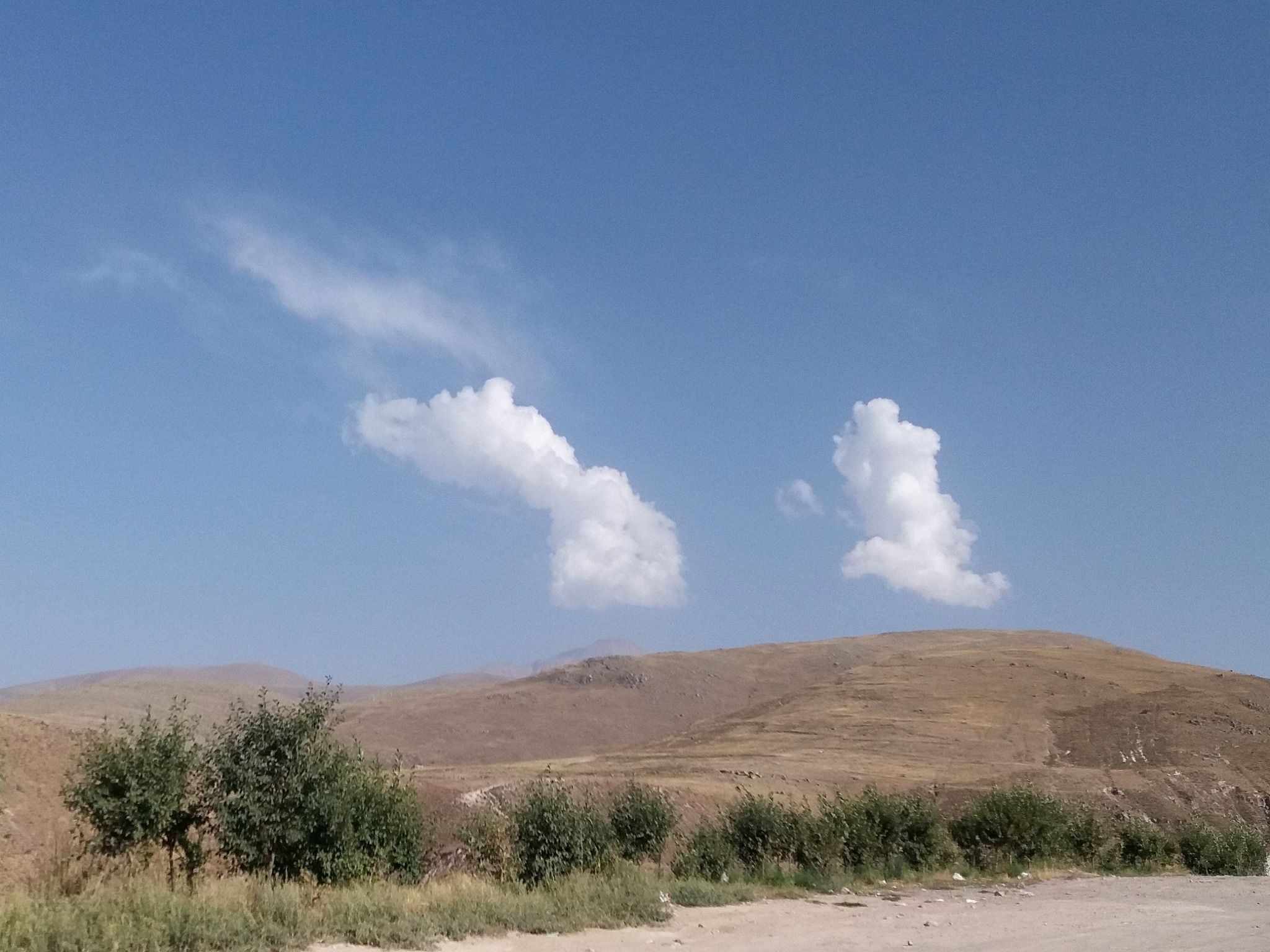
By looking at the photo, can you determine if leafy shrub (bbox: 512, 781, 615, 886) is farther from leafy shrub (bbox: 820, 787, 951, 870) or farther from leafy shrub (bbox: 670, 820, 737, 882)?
leafy shrub (bbox: 820, 787, 951, 870)

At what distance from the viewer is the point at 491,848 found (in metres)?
20.2

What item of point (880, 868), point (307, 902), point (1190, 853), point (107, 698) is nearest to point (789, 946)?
point (307, 902)

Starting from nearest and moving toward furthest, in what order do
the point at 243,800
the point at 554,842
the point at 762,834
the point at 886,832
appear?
the point at 243,800, the point at 554,842, the point at 762,834, the point at 886,832

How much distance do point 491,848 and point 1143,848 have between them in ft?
79.9

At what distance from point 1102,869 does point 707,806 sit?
12875mm

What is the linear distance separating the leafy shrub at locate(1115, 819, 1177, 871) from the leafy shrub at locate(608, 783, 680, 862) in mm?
17884

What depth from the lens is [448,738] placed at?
88.6 metres

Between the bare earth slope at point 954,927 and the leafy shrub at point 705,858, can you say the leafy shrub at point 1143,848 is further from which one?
the leafy shrub at point 705,858

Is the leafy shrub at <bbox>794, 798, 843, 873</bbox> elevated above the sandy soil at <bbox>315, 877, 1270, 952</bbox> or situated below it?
above

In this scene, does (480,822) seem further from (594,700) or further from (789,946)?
(594,700)

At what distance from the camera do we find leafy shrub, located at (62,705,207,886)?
55.0 ft

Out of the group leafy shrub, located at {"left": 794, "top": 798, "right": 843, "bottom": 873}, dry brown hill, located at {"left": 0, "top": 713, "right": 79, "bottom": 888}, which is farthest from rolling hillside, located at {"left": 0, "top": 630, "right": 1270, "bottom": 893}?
leafy shrub, located at {"left": 794, "top": 798, "right": 843, "bottom": 873}

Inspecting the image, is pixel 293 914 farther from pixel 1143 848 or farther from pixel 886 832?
pixel 1143 848

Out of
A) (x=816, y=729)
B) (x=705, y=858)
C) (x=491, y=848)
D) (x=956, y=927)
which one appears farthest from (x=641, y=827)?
(x=816, y=729)
